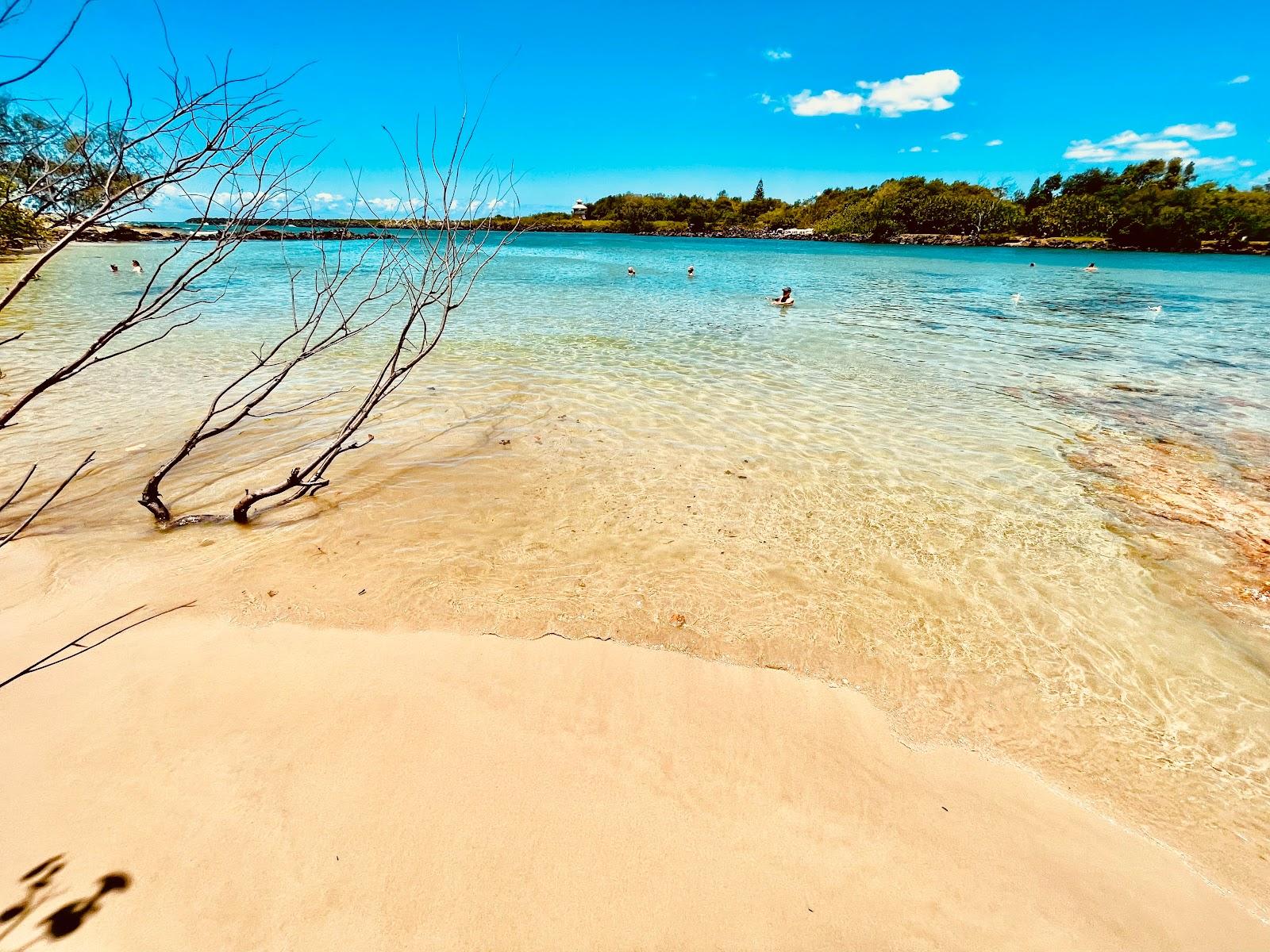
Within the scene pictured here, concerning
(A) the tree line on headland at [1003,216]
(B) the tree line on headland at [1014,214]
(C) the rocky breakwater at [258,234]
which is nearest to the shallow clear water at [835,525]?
(C) the rocky breakwater at [258,234]

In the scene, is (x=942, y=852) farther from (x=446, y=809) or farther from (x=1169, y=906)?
(x=446, y=809)

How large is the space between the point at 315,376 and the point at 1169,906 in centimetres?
1156

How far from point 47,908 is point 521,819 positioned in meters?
1.75

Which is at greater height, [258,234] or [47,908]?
[258,234]

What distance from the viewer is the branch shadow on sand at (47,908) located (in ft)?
6.17

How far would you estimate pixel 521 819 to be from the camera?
241 cm

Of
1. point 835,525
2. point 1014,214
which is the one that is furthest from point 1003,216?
point 835,525

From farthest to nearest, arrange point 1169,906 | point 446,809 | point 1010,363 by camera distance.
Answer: point 1010,363
point 446,809
point 1169,906

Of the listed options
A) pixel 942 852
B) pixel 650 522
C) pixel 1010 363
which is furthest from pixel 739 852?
pixel 1010 363

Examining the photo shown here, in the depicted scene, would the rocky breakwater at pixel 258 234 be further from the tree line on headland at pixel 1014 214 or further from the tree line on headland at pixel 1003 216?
the tree line on headland at pixel 1014 214

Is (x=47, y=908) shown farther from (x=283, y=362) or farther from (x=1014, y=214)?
(x=1014, y=214)

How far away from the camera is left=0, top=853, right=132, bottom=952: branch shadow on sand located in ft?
6.17

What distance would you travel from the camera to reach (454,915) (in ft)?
6.77

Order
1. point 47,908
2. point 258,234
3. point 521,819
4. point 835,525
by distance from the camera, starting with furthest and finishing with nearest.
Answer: point 835,525 → point 258,234 → point 521,819 → point 47,908
